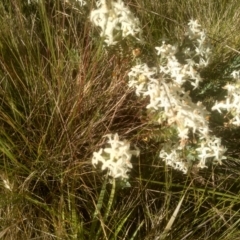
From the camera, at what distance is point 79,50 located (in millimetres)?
1673

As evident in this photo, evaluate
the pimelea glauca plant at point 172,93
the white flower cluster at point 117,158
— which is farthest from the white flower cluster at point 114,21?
the white flower cluster at point 117,158

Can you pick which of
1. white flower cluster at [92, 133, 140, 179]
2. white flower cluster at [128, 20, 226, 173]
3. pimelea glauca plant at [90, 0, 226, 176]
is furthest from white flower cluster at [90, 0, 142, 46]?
white flower cluster at [92, 133, 140, 179]

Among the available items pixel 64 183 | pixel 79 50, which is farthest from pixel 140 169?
pixel 79 50

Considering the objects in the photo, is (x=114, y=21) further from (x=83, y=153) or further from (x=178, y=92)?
(x=83, y=153)

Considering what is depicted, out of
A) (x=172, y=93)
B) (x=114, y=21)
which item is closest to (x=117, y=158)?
(x=172, y=93)

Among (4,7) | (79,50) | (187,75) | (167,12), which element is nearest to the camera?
(187,75)

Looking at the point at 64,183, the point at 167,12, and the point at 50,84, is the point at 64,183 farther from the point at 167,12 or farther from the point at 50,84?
the point at 167,12

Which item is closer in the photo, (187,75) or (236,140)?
(187,75)

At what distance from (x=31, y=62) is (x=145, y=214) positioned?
0.72m

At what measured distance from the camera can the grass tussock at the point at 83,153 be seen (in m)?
1.47

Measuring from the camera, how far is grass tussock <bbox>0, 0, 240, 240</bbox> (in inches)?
57.8

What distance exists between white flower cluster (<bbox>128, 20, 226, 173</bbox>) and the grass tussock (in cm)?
10

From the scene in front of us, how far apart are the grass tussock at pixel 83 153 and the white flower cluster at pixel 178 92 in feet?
0.32

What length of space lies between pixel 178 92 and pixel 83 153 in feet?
1.46
